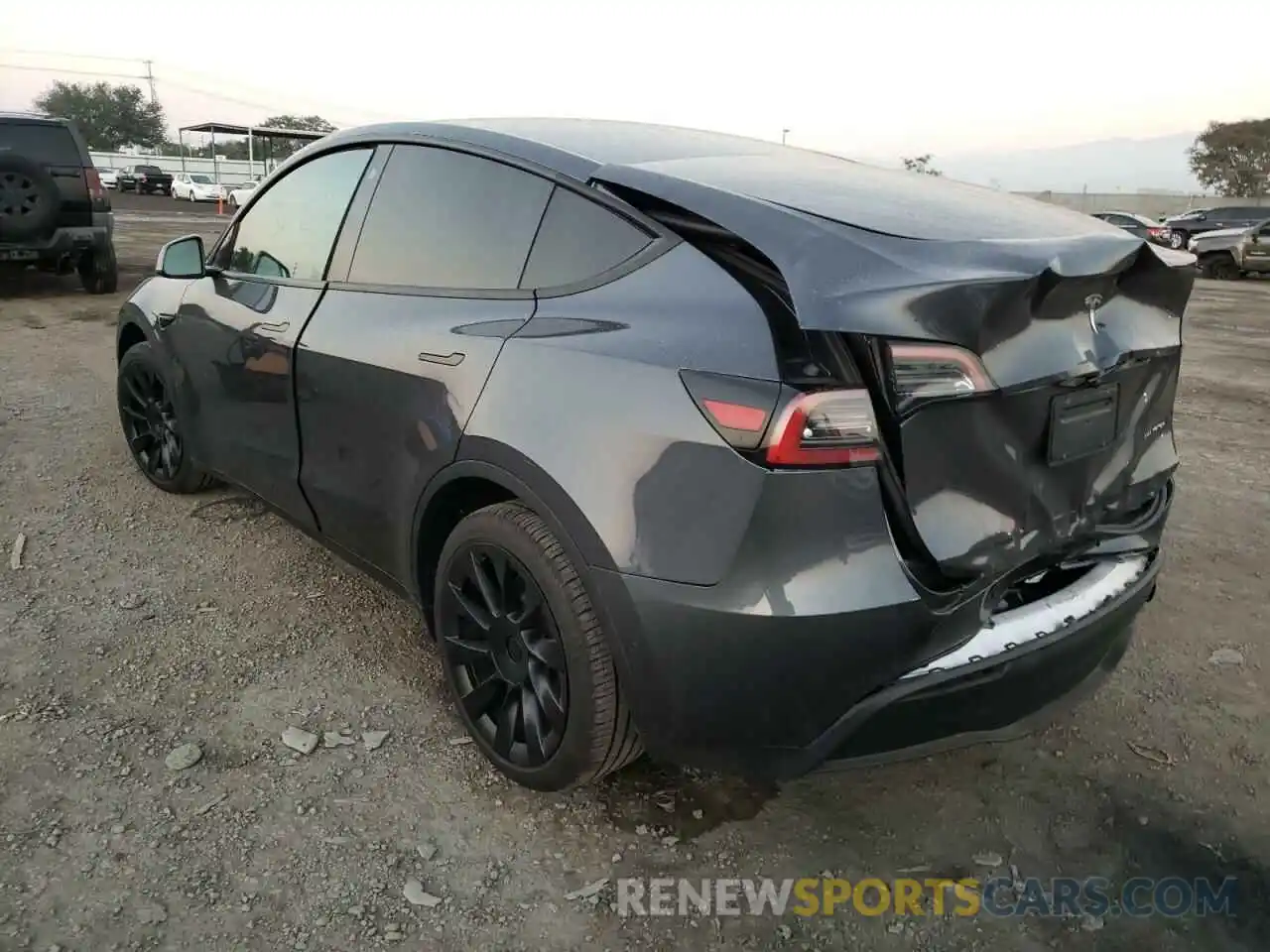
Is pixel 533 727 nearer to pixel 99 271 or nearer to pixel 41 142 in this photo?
pixel 41 142

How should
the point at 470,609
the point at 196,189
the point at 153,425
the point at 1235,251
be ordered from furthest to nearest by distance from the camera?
the point at 196,189 → the point at 1235,251 → the point at 153,425 → the point at 470,609

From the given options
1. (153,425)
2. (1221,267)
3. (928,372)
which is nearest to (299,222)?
(153,425)

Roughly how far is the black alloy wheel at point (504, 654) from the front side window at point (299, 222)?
128 cm

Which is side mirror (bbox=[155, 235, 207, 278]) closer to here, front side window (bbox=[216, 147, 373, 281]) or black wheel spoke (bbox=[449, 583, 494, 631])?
front side window (bbox=[216, 147, 373, 281])

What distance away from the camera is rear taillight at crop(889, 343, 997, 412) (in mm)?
1828

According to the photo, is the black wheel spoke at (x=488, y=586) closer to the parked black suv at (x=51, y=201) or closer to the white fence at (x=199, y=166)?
the parked black suv at (x=51, y=201)

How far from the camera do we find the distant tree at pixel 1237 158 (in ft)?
170

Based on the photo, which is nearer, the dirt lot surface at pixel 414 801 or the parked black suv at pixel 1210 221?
the dirt lot surface at pixel 414 801

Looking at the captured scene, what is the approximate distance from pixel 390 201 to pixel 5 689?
184 centimetres

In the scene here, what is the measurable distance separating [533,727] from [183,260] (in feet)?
7.85

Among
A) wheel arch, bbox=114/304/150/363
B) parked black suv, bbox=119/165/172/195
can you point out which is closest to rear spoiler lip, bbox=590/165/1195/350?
wheel arch, bbox=114/304/150/363

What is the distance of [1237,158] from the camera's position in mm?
52594

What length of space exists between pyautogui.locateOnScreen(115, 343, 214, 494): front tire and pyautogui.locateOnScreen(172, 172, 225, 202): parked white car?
124ft

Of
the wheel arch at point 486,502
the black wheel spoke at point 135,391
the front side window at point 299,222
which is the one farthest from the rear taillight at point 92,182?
the wheel arch at point 486,502
